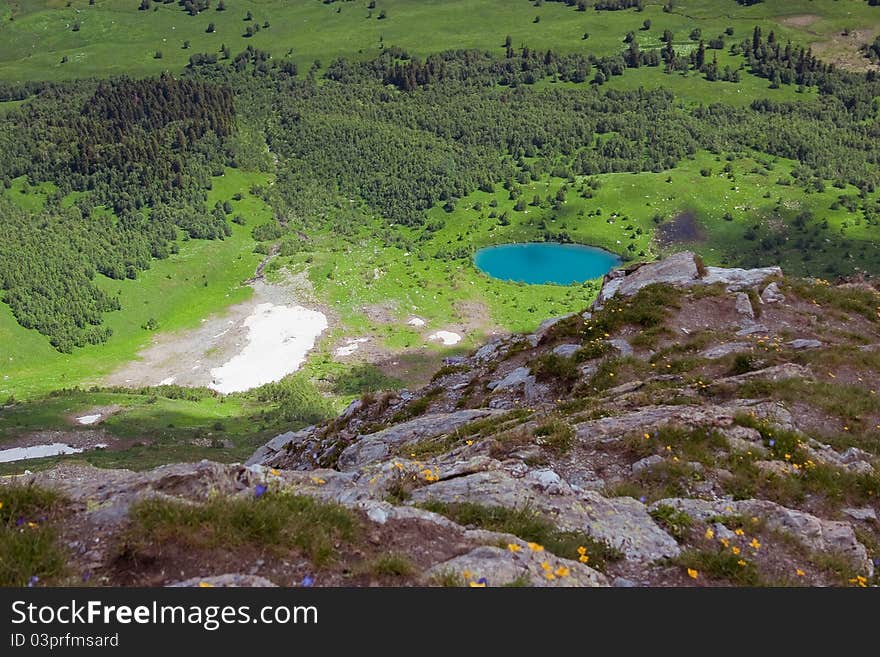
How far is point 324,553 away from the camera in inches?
490

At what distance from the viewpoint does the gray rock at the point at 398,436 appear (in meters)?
30.3

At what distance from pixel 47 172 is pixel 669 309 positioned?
205 m

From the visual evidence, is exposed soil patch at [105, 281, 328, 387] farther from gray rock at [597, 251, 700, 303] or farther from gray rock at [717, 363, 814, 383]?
gray rock at [717, 363, 814, 383]

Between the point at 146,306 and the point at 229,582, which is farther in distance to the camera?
the point at 146,306

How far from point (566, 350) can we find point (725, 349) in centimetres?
831

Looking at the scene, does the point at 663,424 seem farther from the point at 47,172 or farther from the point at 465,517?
the point at 47,172

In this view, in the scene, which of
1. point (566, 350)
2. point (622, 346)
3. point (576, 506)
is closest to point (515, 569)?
point (576, 506)

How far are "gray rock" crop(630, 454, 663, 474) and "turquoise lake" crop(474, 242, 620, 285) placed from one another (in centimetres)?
14964

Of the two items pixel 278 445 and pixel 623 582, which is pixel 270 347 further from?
pixel 623 582

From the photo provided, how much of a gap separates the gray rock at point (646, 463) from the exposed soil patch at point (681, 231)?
570 feet

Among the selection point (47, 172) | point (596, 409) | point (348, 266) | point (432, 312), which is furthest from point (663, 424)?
point (47, 172)

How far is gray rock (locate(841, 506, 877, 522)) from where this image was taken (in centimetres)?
1900

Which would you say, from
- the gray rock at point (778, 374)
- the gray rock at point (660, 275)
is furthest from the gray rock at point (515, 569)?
the gray rock at point (660, 275)

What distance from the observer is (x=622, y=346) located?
36.7m
